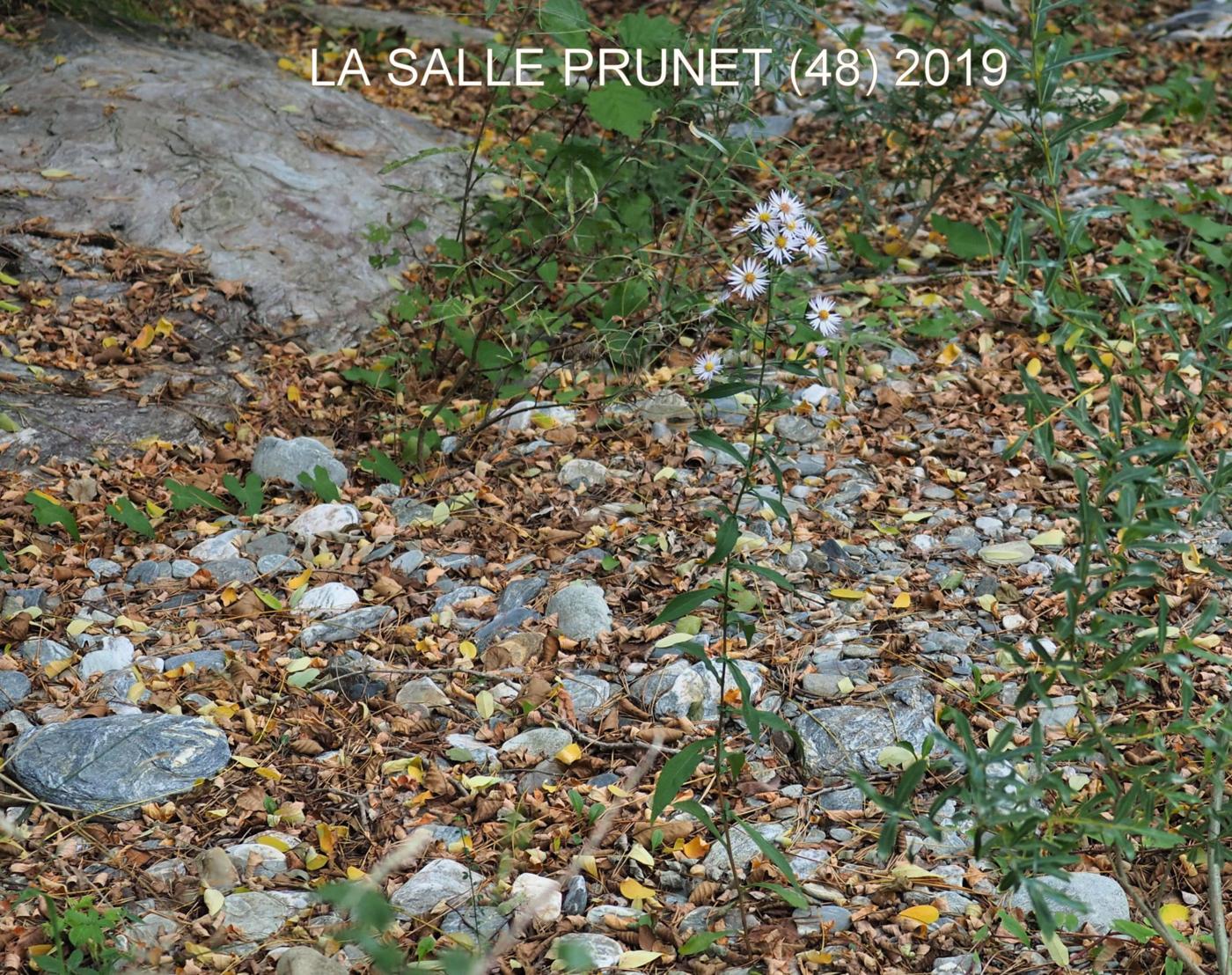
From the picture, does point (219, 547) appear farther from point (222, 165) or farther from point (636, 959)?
point (222, 165)

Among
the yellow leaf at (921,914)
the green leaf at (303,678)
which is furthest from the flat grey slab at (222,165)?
the yellow leaf at (921,914)

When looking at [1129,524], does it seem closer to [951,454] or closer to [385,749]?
[385,749]

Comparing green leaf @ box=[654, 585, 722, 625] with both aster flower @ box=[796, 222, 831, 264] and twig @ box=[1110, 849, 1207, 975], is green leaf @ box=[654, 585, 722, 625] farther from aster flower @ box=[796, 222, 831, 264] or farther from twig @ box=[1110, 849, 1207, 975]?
twig @ box=[1110, 849, 1207, 975]

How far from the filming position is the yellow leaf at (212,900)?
1920mm

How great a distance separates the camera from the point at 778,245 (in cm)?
179

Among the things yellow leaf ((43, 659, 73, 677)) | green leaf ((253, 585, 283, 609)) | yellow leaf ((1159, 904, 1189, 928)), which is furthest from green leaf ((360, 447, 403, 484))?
yellow leaf ((1159, 904, 1189, 928))

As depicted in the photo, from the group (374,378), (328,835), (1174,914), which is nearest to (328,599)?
(328,835)

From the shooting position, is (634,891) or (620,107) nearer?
(634,891)

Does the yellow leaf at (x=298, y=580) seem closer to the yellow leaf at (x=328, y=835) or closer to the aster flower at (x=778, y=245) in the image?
the yellow leaf at (x=328, y=835)

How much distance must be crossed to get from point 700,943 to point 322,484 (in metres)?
1.76

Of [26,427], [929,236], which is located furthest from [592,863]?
[929,236]

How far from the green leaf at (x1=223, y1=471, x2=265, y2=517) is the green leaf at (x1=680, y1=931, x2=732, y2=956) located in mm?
1783

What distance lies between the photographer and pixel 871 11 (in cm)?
608

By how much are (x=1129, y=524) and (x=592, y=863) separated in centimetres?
105
